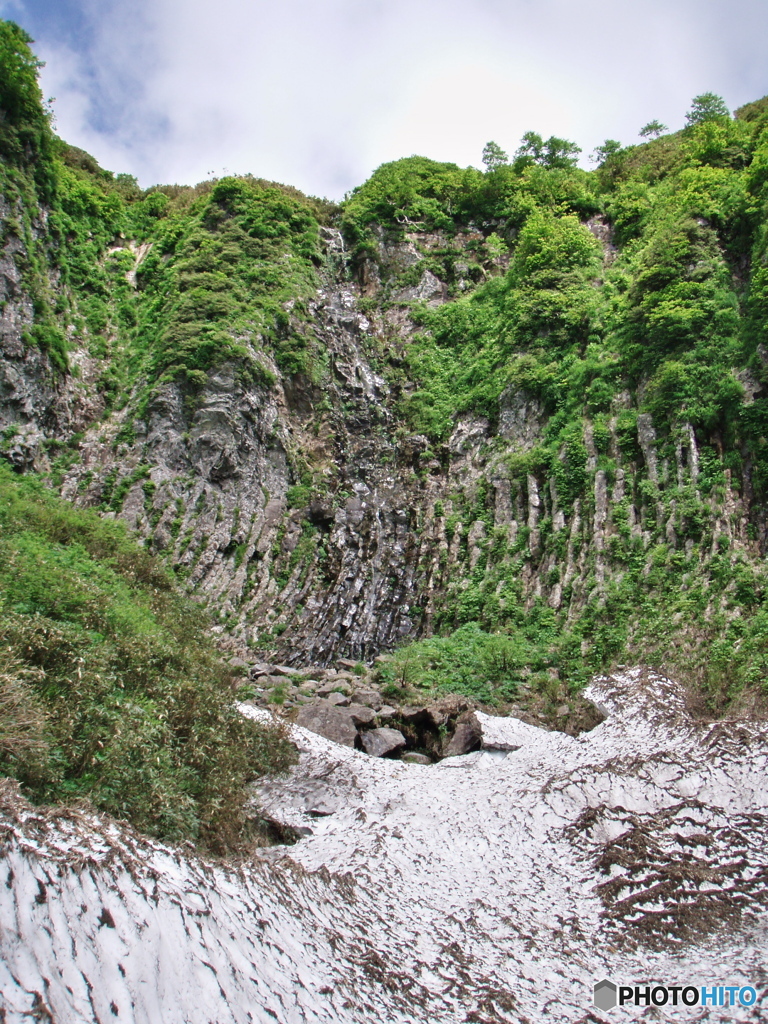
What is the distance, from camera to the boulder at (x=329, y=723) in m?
8.94

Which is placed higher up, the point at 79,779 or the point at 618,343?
the point at 618,343

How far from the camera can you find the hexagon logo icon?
3.96m

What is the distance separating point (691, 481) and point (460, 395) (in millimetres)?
10888

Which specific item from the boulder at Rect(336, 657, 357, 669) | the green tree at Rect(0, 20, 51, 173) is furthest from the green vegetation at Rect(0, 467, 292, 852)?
the green tree at Rect(0, 20, 51, 173)

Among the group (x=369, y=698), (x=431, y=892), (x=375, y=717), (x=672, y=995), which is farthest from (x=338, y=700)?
(x=672, y=995)

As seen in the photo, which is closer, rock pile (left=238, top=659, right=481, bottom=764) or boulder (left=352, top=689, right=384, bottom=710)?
rock pile (left=238, top=659, right=481, bottom=764)

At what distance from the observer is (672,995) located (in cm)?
395

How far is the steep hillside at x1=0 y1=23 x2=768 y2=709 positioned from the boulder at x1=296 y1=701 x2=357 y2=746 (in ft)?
10.3

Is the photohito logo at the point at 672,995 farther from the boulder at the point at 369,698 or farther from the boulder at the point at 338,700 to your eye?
the boulder at the point at 369,698

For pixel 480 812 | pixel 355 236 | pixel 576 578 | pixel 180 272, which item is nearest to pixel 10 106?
pixel 180 272

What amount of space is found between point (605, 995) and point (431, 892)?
1593 mm

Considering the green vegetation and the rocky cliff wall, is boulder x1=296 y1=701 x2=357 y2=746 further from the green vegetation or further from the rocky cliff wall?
the rocky cliff wall

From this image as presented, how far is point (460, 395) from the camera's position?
75.0 feet

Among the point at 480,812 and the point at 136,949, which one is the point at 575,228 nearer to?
the point at 480,812
